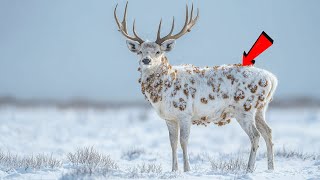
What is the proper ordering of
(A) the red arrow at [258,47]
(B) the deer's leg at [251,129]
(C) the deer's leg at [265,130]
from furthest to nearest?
1. (A) the red arrow at [258,47]
2. (C) the deer's leg at [265,130]
3. (B) the deer's leg at [251,129]

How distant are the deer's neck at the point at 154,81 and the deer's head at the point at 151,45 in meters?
0.14

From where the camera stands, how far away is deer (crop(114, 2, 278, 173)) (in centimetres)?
1099

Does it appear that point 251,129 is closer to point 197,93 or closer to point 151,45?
point 197,93

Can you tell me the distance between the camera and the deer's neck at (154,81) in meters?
11.1

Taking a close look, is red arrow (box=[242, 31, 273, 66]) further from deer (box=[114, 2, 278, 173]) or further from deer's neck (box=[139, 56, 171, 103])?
deer's neck (box=[139, 56, 171, 103])

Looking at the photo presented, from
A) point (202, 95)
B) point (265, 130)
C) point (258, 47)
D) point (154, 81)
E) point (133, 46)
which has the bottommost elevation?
point (265, 130)

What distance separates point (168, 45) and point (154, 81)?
2.64 feet

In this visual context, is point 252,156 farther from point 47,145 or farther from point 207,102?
point 47,145

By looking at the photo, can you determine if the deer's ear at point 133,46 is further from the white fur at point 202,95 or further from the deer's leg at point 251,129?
the deer's leg at point 251,129

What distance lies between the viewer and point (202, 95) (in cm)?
1116

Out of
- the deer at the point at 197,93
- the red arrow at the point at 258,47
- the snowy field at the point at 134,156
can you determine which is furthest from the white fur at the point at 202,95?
the snowy field at the point at 134,156

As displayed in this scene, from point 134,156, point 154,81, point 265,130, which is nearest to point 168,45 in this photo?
point 154,81

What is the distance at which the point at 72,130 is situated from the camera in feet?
94.0

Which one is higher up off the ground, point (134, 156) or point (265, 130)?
point (265, 130)
